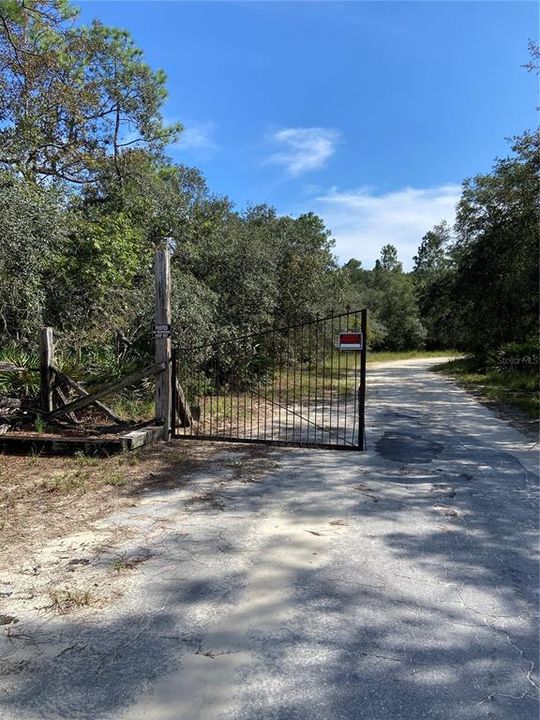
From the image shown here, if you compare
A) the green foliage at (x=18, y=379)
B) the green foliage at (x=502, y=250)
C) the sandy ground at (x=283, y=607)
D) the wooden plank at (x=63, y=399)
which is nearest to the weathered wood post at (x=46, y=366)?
the wooden plank at (x=63, y=399)

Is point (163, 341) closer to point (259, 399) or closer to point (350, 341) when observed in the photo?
point (350, 341)

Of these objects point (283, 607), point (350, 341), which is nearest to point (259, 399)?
point (350, 341)

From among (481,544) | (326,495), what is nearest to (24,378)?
(326,495)

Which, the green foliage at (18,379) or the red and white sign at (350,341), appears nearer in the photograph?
the red and white sign at (350,341)

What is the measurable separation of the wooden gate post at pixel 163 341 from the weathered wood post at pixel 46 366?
67.1 inches

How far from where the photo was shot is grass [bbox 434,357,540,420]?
11.5 m

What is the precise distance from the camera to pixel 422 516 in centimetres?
440

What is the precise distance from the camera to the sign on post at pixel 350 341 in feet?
21.5

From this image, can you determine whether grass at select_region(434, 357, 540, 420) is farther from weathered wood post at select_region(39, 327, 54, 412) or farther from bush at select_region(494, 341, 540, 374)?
weathered wood post at select_region(39, 327, 54, 412)

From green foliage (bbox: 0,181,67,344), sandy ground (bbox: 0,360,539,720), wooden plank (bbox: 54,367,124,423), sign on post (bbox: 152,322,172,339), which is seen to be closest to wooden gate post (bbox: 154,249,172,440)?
sign on post (bbox: 152,322,172,339)

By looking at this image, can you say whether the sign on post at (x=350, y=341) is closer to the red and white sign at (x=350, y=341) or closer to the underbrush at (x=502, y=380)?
the red and white sign at (x=350, y=341)

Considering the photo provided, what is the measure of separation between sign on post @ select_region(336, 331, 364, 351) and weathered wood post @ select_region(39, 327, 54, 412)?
14.1 ft

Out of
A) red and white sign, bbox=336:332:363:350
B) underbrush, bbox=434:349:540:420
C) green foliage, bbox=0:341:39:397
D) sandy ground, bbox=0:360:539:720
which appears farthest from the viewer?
underbrush, bbox=434:349:540:420

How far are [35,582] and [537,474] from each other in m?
5.15
